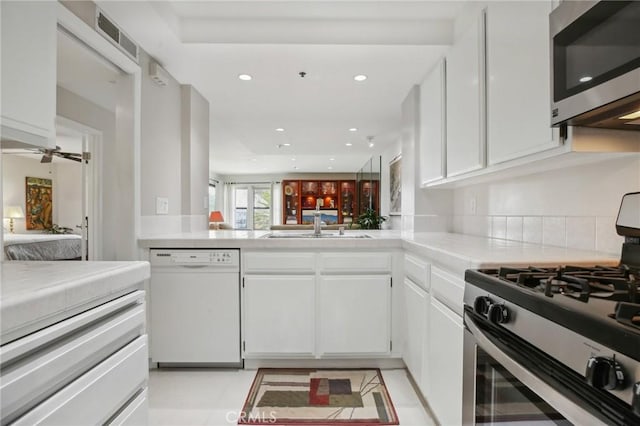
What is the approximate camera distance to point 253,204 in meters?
11.1

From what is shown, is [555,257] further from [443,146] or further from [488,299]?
[443,146]

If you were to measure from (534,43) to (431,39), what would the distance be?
3.08ft

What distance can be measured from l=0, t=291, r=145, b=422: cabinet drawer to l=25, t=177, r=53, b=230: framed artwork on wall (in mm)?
7762

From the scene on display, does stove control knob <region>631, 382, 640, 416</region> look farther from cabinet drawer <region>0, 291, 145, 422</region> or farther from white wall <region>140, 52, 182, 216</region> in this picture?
white wall <region>140, 52, 182, 216</region>

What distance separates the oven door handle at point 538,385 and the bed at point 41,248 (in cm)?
590

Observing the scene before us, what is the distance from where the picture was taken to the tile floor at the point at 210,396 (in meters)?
1.83

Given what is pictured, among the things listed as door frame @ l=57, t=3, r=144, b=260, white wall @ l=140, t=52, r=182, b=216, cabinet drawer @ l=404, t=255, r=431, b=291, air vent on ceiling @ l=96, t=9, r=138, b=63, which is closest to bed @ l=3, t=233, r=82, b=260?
white wall @ l=140, t=52, r=182, b=216

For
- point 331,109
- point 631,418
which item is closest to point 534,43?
point 631,418

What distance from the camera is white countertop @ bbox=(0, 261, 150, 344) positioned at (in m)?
0.74

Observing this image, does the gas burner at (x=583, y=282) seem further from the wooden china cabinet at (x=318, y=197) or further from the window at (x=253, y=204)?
the window at (x=253, y=204)

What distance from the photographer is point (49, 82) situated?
123 centimetres

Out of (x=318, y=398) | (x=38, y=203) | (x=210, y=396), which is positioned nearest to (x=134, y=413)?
(x=210, y=396)

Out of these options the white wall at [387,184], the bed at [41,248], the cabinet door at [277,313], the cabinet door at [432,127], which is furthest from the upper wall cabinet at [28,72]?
the bed at [41,248]

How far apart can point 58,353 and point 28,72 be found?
921 millimetres
